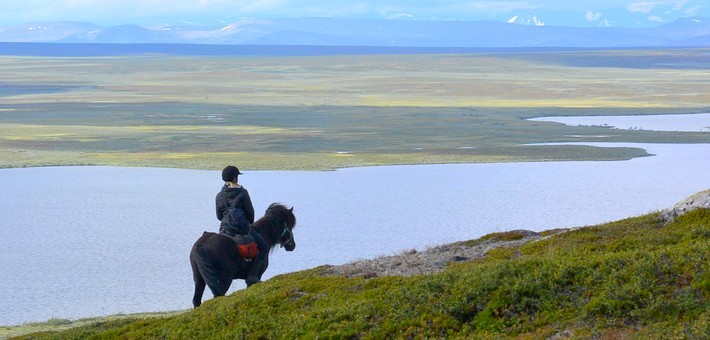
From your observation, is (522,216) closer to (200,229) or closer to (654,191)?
(654,191)

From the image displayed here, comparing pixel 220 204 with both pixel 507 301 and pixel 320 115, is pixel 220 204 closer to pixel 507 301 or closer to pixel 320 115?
pixel 507 301

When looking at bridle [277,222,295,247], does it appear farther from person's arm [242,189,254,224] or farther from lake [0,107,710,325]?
lake [0,107,710,325]

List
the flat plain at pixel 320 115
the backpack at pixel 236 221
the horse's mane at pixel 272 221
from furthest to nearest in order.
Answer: the flat plain at pixel 320 115 < the horse's mane at pixel 272 221 < the backpack at pixel 236 221

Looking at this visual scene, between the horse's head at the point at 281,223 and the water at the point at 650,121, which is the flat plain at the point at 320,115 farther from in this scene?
the horse's head at the point at 281,223

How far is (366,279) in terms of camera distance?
499 inches

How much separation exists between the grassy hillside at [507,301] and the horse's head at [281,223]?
1.37m

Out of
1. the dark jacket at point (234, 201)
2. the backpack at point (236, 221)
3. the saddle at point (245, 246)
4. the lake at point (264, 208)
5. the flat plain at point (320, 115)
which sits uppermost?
the dark jacket at point (234, 201)

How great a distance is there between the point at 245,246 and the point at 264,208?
948 inches

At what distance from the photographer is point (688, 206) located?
1392 centimetres

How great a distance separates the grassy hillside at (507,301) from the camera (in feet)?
30.7

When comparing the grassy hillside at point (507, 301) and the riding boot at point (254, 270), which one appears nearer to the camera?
the grassy hillside at point (507, 301)

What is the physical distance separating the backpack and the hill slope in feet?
2.60

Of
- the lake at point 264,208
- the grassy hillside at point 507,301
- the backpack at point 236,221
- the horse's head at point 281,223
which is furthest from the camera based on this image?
the lake at point 264,208

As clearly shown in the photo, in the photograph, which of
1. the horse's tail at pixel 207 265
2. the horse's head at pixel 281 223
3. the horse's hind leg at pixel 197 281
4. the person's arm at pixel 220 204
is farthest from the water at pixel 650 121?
the horse's tail at pixel 207 265
